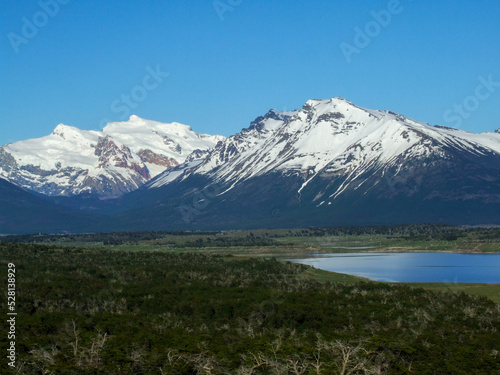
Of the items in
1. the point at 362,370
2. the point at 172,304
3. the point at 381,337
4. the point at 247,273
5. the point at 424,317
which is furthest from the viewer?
the point at 247,273

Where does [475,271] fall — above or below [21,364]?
above

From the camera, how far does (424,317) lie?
350ft

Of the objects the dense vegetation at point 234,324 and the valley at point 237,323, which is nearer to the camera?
the dense vegetation at point 234,324

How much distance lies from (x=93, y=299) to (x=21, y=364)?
45856 millimetres

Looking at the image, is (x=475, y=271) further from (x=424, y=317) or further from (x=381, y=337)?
(x=381, y=337)

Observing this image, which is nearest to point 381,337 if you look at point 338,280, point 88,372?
point 88,372

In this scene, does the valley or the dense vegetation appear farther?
the valley

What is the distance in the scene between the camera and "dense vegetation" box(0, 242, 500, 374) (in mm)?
78125

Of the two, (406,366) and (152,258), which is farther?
(152,258)

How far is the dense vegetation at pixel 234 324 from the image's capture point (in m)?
78.1

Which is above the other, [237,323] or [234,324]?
[237,323]

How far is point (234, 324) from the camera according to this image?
107625 mm

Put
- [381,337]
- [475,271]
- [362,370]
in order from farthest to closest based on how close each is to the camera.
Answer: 1. [475,271]
2. [381,337]
3. [362,370]

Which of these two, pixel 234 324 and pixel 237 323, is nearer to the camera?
pixel 234 324
